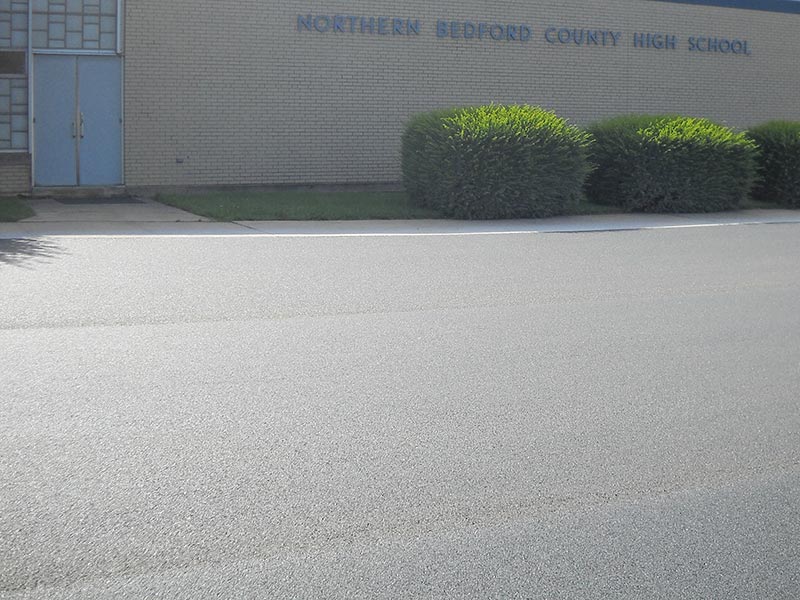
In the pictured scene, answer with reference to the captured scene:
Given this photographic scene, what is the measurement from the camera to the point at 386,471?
5.40m

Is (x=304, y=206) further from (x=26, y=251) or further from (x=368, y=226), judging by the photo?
(x=26, y=251)

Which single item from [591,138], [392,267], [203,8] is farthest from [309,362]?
[203,8]

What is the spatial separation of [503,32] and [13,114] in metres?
10.4

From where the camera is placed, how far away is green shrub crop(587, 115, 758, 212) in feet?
63.8

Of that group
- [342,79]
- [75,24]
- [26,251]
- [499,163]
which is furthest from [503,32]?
[26,251]

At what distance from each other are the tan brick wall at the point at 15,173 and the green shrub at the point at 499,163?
707 cm

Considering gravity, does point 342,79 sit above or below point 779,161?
above

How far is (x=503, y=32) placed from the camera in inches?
920

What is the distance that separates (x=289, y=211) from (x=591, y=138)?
6124 mm

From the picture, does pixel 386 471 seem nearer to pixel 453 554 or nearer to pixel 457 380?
pixel 453 554

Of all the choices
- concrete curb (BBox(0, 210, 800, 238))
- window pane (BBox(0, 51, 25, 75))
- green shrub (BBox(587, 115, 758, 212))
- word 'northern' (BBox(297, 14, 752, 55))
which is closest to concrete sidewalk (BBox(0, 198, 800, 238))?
concrete curb (BBox(0, 210, 800, 238))

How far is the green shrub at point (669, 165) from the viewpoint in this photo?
63.8 feet

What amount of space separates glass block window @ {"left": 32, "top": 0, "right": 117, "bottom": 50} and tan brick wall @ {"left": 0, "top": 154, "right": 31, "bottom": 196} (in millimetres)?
2086

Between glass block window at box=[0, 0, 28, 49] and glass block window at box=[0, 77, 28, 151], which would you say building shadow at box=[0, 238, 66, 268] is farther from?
glass block window at box=[0, 0, 28, 49]
